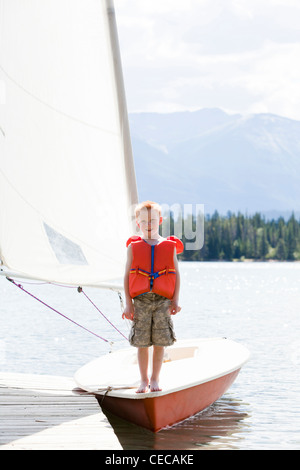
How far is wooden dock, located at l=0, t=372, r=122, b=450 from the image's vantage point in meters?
6.34

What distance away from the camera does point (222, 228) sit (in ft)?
420

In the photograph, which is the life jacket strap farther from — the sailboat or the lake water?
the lake water

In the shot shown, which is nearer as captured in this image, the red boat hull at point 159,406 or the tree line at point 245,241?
the red boat hull at point 159,406

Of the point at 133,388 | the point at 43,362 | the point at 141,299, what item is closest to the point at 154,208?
the point at 141,299

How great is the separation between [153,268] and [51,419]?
190cm

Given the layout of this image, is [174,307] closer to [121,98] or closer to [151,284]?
[151,284]

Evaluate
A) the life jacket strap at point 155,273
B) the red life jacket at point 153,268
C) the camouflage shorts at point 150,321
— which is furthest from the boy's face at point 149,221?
the camouflage shorts at point 150,321

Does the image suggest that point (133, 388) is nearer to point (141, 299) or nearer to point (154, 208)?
point (141, 299)

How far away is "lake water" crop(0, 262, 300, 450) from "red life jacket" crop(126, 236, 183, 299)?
175cm

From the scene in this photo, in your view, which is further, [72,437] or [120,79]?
[120,79]

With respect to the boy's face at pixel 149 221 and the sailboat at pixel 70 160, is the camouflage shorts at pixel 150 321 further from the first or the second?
the sailboat at pixel 70 160

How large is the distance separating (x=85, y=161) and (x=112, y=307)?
31.3 metres

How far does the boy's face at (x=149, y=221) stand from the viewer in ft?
22.2

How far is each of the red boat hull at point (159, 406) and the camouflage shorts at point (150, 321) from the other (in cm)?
66
